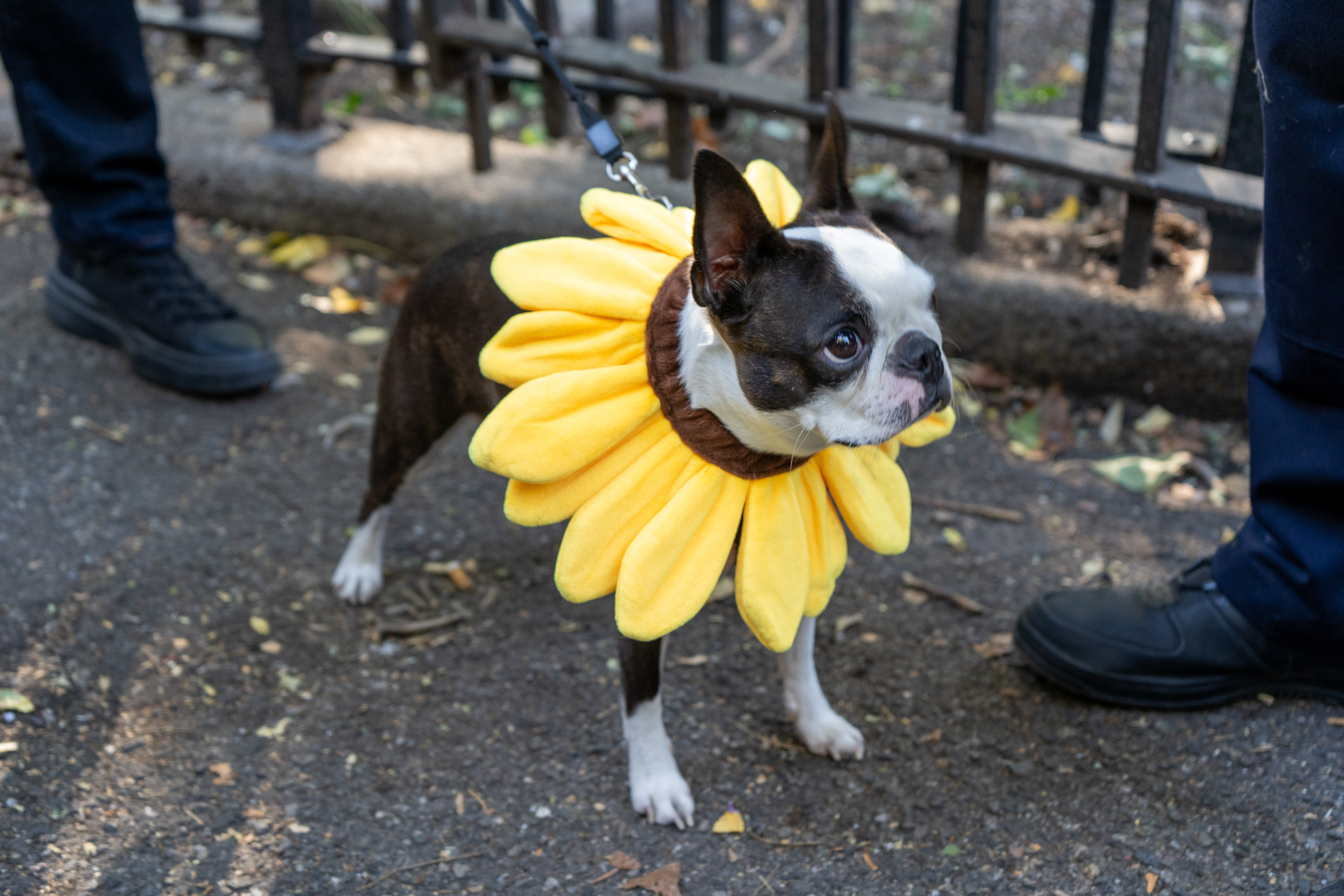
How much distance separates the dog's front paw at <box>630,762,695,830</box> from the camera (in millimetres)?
2307

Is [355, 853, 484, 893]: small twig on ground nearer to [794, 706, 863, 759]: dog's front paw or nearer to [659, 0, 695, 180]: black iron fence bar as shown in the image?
[794, 706, 863, 759]: dog's front paw

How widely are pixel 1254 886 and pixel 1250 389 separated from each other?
960mm

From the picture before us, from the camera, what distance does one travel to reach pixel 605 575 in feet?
6.67

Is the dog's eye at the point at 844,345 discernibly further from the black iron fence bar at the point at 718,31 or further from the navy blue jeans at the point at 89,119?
the black iron fence bar at the point at 718,31

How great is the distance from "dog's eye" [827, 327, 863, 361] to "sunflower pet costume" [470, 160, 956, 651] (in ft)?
0.86

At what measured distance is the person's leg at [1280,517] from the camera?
199 cm

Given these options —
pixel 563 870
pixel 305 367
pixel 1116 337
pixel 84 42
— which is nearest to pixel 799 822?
pixel 563 870

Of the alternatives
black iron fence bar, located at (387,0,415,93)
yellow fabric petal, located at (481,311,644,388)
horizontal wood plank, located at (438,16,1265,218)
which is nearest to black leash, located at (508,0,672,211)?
yellow fabric petal, located at (481,311,644,388)

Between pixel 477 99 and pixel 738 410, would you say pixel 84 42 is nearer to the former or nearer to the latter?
pixel 477 99

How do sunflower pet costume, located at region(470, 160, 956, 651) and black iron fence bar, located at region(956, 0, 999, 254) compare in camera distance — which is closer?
sunflower pet costume, located at region(470, 160, 956, 651)

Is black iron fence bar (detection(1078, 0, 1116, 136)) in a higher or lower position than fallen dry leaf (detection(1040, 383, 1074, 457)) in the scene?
higher

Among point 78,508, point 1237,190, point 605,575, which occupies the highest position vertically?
point 1237,190

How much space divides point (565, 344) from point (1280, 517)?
1432mm

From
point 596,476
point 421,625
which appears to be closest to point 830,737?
point 596,476
